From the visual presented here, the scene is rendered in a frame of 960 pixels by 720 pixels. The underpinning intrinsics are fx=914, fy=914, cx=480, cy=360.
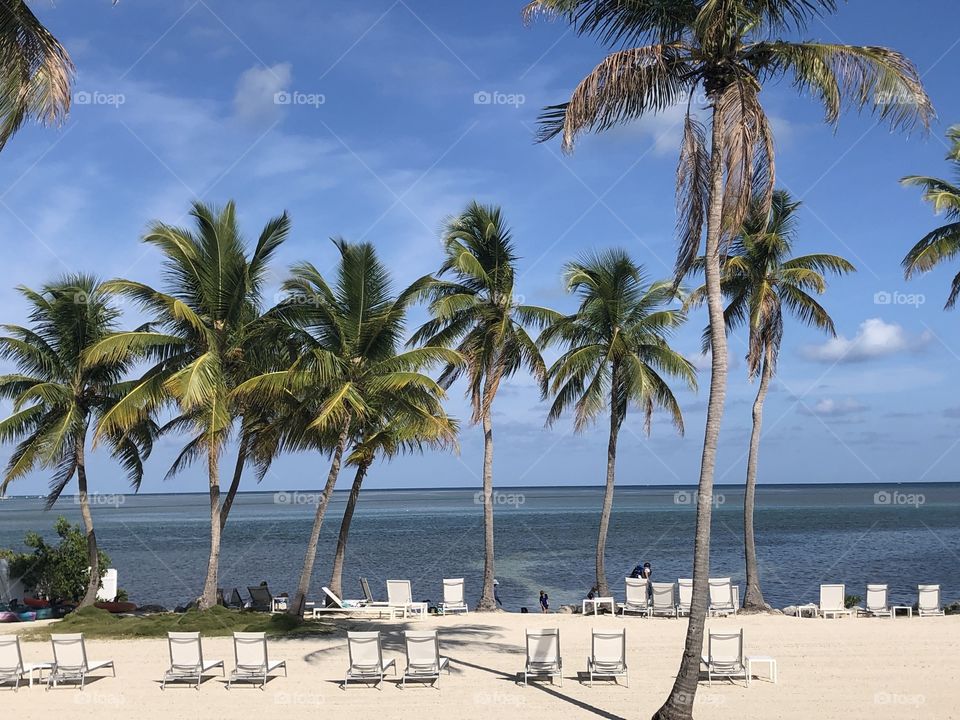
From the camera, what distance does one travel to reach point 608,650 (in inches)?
591

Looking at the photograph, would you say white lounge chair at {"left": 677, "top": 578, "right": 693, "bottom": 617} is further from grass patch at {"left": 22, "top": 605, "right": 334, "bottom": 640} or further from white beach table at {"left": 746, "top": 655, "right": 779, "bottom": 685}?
grass patch at {"left": 22, "top": 605, "right": 334, "bottom": 640}

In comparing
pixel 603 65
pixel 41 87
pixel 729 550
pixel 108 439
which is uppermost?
pixel 603 65

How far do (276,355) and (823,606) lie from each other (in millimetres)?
15368

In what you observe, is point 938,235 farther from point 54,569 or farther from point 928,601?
point 54,569

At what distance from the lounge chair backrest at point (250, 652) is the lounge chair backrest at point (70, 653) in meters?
2.66

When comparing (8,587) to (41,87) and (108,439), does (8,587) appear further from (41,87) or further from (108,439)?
(41,87)

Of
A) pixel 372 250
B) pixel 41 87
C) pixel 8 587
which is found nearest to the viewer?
pixel 41 87

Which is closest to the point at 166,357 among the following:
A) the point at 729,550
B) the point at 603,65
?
the point at 603,65

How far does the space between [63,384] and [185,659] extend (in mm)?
12266

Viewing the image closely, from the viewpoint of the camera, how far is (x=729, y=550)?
70.2 m

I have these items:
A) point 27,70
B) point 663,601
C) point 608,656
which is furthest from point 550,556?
point 27,70

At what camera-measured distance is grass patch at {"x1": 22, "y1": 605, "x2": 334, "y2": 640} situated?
20.6m

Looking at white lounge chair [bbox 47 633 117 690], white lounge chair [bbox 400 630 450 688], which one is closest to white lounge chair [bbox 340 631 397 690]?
white lounge chair [bbox 400 630 450 688]

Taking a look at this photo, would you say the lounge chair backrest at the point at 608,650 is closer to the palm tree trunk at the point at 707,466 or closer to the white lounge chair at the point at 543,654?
the white lounge chair at the point at 543,654
